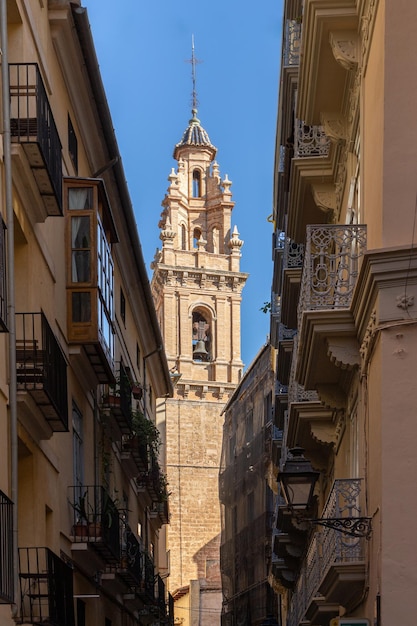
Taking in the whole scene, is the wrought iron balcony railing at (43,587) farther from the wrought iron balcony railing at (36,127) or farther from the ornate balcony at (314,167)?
the ornate balcony at (314,167)

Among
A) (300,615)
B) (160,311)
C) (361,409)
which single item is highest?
(160,311)

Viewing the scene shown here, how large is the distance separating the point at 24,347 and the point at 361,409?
3149 millimetres

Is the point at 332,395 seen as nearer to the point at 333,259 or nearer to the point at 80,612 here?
the point at 333,259

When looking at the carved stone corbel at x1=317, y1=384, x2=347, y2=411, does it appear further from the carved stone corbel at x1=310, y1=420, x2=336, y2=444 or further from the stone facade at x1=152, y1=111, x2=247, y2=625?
the stone facade at x1=152, y1=111, x2=247, y2=625

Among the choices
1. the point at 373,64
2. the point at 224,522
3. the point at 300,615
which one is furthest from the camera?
the point at 224,522

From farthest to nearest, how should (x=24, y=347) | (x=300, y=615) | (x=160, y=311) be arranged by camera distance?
(x=160, y=311)
(x=300, y=615)
(x=24, y=347)

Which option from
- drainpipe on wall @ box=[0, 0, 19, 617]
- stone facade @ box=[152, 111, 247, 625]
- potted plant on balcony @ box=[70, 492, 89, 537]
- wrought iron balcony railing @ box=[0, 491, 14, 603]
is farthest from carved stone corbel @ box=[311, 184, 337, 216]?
stone facade @ box=[152, 111, 247, 625]

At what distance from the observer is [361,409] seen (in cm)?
1298

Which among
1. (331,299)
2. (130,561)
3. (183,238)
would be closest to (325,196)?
(331,299)

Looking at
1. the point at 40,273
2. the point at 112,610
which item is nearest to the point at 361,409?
the point at 40,273

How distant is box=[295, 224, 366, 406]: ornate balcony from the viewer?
40.5 feet

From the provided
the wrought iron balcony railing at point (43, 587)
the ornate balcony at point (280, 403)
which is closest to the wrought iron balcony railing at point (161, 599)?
the ornate balcony at point (280, 403)

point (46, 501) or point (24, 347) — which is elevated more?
point (24, 347)

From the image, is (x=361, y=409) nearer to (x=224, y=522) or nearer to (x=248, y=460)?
(x=248, y=460)
